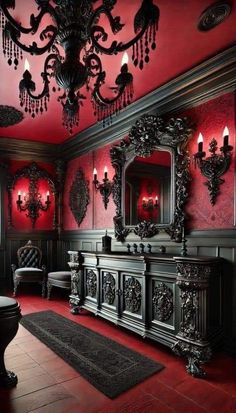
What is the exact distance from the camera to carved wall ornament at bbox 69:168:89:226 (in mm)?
5465

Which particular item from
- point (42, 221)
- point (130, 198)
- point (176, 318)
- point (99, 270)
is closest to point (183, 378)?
point (176, 318)

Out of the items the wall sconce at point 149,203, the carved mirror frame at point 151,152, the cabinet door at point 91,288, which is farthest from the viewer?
the cabinet door at point 91,288

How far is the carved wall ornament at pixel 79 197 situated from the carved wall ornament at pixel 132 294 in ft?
7.63

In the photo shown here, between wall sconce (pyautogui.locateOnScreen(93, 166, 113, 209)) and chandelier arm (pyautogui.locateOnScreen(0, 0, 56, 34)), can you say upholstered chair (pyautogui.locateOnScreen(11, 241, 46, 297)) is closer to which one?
wall sconce (pyautogui.locateOnScreen(93, 166, 113, 209))

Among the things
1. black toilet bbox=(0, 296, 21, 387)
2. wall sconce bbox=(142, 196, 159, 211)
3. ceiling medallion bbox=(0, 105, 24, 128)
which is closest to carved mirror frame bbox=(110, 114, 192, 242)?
wall sconce bbox=(142, 196, 159, 211)

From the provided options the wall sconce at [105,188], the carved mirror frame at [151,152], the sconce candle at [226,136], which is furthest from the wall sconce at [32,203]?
the sconce candle at [226,136]

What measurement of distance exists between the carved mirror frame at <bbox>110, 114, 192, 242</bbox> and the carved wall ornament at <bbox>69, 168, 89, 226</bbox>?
116 cm

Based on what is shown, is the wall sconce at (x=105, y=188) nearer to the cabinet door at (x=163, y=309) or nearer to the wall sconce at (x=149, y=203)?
the wall sconce at (x=149, y=203)

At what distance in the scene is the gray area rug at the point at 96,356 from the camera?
2.31 metres

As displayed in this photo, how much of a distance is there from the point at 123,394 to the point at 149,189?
2.42m

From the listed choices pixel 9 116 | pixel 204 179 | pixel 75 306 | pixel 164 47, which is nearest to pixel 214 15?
pixel 164 47

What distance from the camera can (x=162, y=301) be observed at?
2.94 meters

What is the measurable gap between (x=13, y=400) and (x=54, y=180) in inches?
188

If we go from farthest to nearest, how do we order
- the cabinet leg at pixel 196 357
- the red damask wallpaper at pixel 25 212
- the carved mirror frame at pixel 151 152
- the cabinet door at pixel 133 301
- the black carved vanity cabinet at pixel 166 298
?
the red damask wallpaper at pixel 25 212 < the carved mirror frame at pixel 151 152 < the cabinet door at pixel 133 301 < the black carved vanity cabinet at pixel 166 298 < the cabinet leg at pixel 196 357
